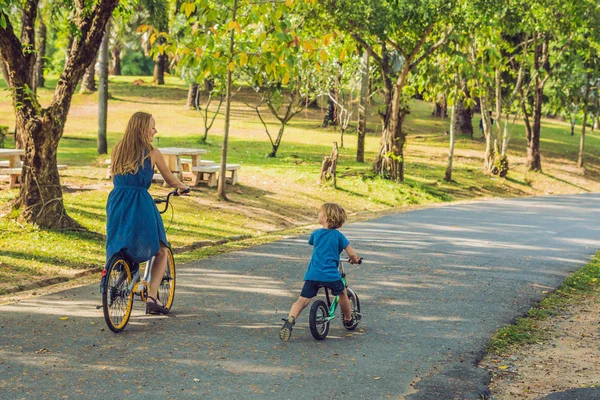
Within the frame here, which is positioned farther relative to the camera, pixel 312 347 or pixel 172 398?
pixel 312 347

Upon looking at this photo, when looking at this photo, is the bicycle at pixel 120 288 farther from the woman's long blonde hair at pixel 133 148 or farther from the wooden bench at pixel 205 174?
the wooden bench at pixel 205 174

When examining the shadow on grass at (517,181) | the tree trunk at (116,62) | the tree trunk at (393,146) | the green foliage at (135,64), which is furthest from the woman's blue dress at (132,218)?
the green foliage at (135,64)

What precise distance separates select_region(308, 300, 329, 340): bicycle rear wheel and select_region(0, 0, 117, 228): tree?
6702 mm

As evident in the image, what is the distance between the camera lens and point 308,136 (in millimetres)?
40219

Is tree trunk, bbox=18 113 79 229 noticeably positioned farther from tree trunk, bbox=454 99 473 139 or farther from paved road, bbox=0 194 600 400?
tree trunk, bbox=454 99 473 139

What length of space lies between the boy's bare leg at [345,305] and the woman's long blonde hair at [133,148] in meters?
2.09

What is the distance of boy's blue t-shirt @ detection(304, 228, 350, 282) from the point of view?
23.7ft

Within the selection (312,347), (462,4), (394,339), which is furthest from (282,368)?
(462,4)

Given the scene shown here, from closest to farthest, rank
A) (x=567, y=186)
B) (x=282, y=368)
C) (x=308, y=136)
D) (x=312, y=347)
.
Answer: (x=282, y=368)
(x=312, y=347)
(x=567, y=186)
(x=308, y=136)

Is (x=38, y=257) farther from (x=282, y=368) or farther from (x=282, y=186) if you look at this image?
(x=282, y=186)

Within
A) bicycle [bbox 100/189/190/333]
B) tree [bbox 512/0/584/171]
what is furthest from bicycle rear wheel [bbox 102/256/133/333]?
tree [bbox 512/0/584/171]

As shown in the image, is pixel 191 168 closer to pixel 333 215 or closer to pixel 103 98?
pixel 103 98

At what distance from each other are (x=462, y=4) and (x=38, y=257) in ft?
49.8

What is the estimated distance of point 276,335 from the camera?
7.40 metres
